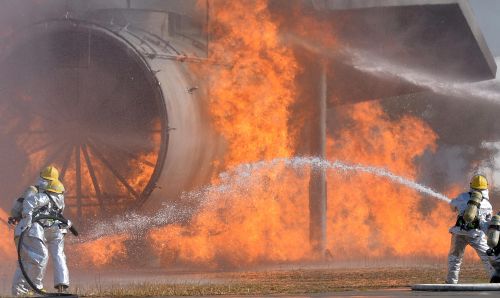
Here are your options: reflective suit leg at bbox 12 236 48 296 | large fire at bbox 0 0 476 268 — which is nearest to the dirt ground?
reflective suit leg at bbox 12 236 48 296

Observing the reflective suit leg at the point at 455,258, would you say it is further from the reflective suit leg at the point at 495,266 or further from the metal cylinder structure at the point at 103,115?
the metal cylinder structure at the point at 103,115

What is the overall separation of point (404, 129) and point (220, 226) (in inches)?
405

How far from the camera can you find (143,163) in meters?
24.2

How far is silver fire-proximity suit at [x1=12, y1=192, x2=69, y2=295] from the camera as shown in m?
15.1

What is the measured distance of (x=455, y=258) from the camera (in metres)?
Result: 16.1

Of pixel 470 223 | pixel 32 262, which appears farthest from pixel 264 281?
pixel 32 262

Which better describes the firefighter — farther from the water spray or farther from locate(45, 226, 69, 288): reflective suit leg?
the water spray

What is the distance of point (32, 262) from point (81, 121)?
31.0ft

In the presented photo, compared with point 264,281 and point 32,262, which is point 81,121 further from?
point 32,262

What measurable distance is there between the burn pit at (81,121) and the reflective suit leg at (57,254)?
803cm

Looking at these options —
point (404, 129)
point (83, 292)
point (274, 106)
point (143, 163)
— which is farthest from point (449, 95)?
point (83, 292)

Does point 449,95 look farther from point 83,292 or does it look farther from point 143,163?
point 83,292

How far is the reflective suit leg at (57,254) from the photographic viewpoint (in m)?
15.0

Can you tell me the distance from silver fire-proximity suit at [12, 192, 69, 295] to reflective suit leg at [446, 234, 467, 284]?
5.45 meters
